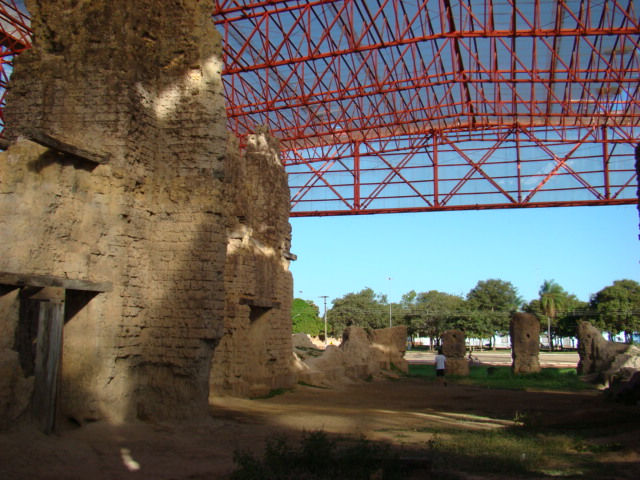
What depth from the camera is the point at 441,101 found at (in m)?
25.9

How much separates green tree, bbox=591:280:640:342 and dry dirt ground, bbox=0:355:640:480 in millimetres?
34530

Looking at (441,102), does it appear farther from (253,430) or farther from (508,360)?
(508,360)

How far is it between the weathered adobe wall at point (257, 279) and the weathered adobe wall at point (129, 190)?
331cm

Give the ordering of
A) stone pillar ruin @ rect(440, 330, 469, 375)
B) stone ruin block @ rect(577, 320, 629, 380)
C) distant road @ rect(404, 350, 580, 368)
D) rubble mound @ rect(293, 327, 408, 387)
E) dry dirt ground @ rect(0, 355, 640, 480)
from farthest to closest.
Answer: distant road @ rect(404, 350, 580, 368)
stone pillar ruin @ rect(440, 330, 469, 375)
stone ruin block @ rect(577, 320, 629, 380)
rubble mound @ rect(293, 327, 408, 387)
dry dirt ground @ rect(0, 355, 640, 480)

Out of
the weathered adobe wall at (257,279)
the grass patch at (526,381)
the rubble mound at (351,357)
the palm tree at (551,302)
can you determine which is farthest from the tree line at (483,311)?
the weathered adobe wall at (257,279)

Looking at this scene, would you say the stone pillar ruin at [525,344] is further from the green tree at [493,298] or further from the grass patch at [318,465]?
the green tree at [493,298]

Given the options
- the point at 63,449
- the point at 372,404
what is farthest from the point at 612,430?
the point at 63,449

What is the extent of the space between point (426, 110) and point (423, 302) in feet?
150

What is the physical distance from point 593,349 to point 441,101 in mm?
13388

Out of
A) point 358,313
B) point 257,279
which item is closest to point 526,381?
point 257,279

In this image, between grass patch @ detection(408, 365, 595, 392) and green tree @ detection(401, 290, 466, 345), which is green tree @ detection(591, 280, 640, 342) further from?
grass patch @ detection(408, 365, 595, 392)

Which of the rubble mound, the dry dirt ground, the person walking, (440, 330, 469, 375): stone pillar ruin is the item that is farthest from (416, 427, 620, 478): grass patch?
(440, 330, 469, 375): stone pillar ruin

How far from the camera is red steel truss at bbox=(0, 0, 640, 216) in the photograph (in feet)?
67.7

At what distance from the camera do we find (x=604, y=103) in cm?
2523
